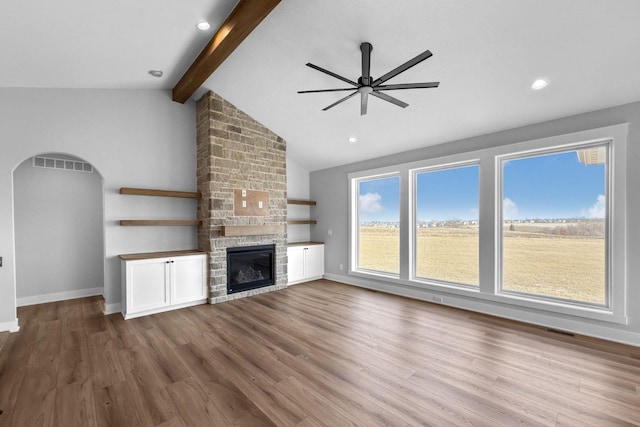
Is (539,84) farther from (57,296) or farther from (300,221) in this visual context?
(57,296)

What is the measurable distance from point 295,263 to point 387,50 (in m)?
4.32

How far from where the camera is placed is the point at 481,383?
2361 mm

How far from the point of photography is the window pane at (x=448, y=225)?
4457 millimetres

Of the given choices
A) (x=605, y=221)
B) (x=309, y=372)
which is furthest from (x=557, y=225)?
(x=309, y=372)

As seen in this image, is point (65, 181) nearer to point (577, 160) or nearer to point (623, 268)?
point (577, 160)

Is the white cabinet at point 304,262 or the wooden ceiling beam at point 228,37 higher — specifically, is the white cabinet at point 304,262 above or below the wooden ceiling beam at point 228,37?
below

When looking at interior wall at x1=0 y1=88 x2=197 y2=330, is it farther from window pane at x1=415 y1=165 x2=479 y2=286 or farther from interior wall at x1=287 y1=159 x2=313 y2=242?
window pane at x1=415 y1=165 x2=479 y2=286

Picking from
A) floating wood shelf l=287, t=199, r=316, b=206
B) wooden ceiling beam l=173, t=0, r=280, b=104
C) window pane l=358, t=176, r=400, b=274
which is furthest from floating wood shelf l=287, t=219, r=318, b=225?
wooden ceiling beam l=173, t=0, r=280, b=104

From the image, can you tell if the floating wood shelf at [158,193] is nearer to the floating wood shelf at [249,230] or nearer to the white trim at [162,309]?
the floating wood shelf at [249,230]

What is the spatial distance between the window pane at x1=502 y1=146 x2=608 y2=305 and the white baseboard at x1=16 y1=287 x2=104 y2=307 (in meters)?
6.88

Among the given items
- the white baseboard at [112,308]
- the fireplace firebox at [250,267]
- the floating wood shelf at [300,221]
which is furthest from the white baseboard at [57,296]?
the floating wood shelf at [300,221]

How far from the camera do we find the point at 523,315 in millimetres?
3781

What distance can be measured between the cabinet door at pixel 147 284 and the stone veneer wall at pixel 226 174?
71 cm

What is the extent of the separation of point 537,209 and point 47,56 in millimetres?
6207
